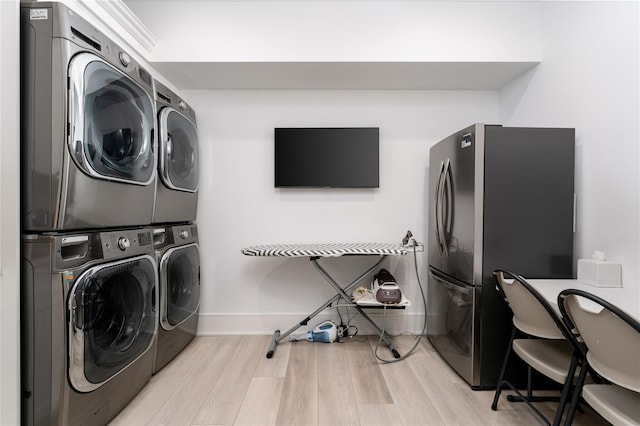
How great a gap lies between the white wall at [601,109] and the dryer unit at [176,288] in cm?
254

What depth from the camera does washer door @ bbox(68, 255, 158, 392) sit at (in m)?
1.29

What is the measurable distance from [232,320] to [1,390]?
164 cm

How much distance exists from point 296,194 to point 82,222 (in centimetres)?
164

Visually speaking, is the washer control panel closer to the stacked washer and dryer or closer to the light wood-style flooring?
the stacked washer and dryer

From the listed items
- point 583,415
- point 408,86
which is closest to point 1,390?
point 583,415

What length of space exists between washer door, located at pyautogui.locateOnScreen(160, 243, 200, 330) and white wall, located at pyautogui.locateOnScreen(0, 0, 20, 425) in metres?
0.78

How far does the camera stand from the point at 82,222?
1336mm

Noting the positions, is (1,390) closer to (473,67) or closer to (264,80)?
(264,80)

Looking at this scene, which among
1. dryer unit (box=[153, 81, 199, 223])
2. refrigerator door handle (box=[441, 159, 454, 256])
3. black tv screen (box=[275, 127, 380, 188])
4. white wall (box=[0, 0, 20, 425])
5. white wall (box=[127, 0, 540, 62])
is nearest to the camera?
white wall (box=[0, 0, 20, 425])

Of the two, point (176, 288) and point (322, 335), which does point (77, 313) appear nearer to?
point (176, 288)

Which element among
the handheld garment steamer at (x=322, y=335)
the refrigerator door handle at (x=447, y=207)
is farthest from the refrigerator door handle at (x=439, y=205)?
the handheld garment steamer at (x=322, y=335)

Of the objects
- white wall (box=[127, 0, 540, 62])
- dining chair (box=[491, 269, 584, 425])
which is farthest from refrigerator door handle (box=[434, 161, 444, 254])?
white wall (box=[127, 0, 540, 62])

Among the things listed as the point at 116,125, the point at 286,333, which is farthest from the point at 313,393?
the point at 116,125

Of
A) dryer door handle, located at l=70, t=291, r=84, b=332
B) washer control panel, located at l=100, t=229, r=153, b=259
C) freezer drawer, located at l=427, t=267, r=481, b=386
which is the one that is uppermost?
washer control panel, located at l=100, t=229, r=153, b=259
